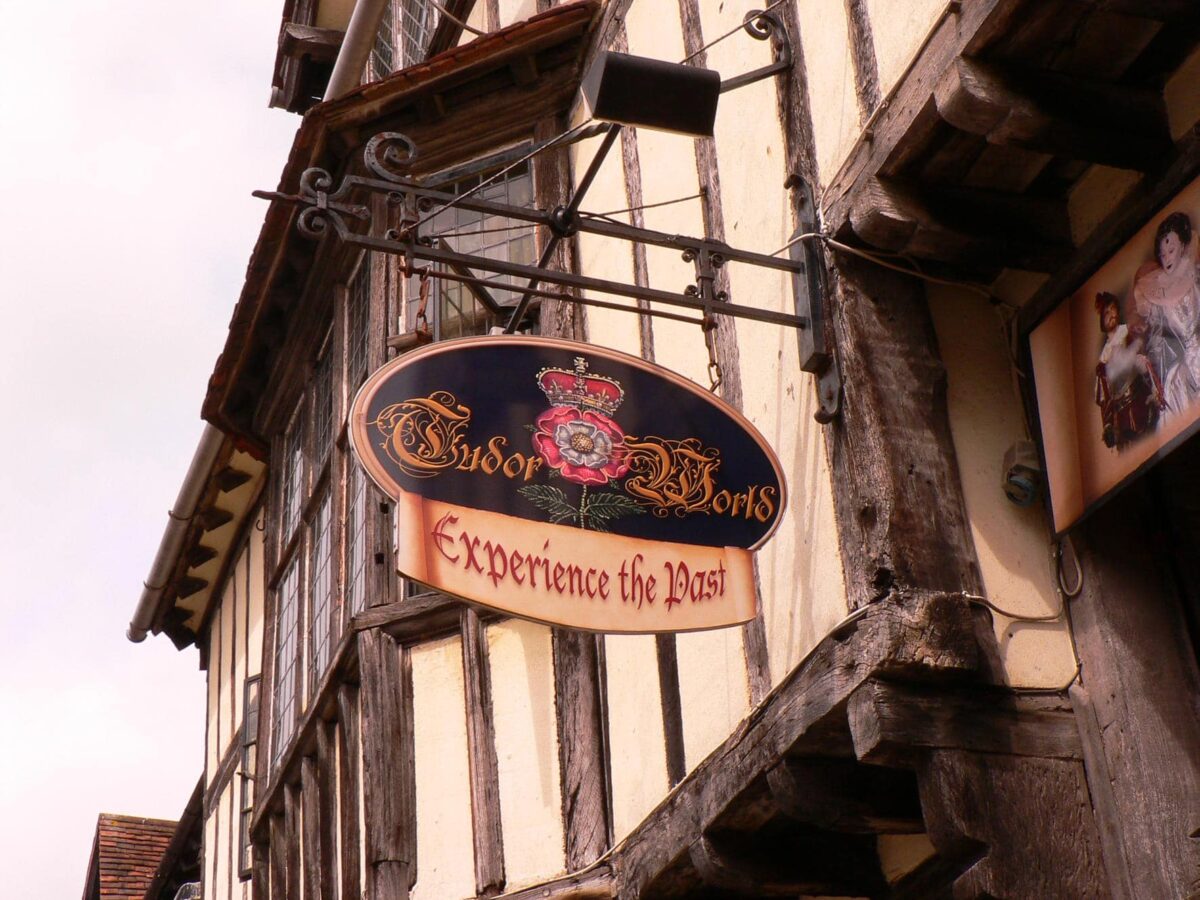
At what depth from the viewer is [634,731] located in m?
6.44

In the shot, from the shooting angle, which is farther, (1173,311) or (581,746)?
(581,746)

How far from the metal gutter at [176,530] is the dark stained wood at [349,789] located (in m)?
3.98

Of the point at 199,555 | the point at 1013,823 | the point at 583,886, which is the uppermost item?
the point at 199,555

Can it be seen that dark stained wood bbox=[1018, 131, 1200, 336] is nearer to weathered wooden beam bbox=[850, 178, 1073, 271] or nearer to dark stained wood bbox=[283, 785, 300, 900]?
weathered wooden beam bbox=[850, 178, 1073, 271]

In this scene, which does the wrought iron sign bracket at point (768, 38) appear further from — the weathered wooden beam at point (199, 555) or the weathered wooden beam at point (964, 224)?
the weathered wooden beam at point (199, 555)

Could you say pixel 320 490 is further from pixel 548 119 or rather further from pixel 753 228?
pixel 753 228

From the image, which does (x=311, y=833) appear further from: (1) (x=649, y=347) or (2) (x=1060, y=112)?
(2) (x=1060, y=112)

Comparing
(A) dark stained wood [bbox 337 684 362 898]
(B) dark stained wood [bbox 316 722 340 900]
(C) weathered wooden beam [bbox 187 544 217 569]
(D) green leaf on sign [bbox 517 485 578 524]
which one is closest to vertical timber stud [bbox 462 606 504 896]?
(A) dark stained wood [bbox 337 684 362 898]

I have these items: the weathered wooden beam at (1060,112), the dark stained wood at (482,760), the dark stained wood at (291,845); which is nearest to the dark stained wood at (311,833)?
the dark stained wood at (291,845)

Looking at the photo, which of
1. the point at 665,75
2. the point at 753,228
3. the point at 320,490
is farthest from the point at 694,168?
the point at 320,490

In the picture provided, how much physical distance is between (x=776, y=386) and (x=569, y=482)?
1.06 metres

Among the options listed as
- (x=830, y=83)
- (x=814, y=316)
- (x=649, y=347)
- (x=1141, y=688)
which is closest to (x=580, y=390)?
(x=814, y=316)

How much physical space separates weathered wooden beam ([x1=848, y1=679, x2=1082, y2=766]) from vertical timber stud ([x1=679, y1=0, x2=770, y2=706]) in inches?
33.7

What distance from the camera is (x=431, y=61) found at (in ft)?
27.9
